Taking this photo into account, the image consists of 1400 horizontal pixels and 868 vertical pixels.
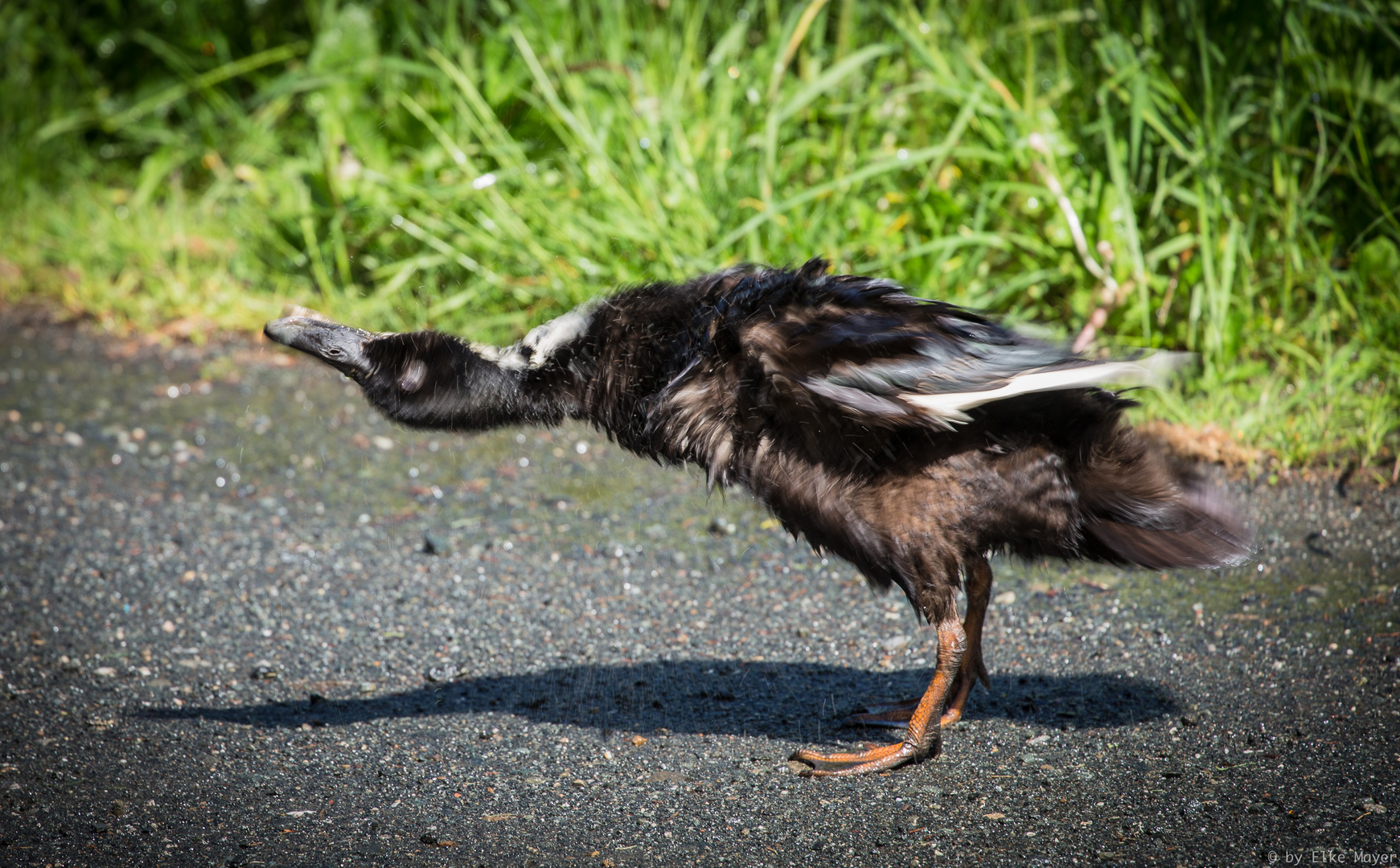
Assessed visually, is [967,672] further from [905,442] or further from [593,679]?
[593,679]

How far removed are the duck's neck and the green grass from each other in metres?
2.23

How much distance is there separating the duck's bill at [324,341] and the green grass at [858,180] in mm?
2545

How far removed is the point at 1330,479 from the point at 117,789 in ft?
14.3

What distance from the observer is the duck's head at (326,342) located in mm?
3270

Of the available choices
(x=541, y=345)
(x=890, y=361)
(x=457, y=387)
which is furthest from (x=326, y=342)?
(x=890, y=361)

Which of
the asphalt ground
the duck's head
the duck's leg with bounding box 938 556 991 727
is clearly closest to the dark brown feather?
the duck's leg with bounding box 938 556 991 727

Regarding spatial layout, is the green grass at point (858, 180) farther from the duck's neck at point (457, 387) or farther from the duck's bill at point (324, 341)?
the duck's bill at point (324, 341)

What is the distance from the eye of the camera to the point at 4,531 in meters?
4.56

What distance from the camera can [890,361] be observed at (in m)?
3.00

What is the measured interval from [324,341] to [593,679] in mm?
1266

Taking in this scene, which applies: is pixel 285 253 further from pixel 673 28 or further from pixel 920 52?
pixel 920 52

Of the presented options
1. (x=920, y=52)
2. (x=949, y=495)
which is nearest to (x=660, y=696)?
(x=949, y=495)

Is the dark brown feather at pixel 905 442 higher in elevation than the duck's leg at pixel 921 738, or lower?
higher

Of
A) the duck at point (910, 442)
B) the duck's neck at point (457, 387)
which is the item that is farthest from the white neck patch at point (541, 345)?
the duck at point (910, 442)
